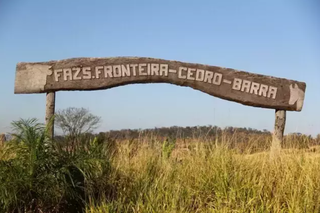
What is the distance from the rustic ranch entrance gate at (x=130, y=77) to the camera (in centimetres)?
721

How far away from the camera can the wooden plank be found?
7207mm

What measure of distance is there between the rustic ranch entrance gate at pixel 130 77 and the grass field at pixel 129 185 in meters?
2.64

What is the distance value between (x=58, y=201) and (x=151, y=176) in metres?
1.20

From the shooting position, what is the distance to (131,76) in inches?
284

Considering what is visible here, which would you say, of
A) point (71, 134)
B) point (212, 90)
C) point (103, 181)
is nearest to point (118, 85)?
point (212, 90)

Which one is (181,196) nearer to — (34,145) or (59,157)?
(59,157)

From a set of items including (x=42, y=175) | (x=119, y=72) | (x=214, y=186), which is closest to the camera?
(x=42, y=175)

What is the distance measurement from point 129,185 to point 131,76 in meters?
3.18

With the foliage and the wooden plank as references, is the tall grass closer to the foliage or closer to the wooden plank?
the foliage

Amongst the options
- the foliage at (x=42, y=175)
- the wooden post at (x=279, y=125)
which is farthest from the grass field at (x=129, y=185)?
the wooden post at (x=279, y=125)

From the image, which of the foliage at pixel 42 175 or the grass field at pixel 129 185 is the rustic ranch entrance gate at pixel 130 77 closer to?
the grass field at pixel 129 185

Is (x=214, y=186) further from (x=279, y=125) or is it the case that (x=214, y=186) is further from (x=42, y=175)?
(x=279, y=125)

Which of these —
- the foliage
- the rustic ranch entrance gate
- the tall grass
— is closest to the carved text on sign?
the rustic ranch entrance gate

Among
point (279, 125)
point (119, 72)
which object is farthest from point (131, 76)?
point (279, 125)
